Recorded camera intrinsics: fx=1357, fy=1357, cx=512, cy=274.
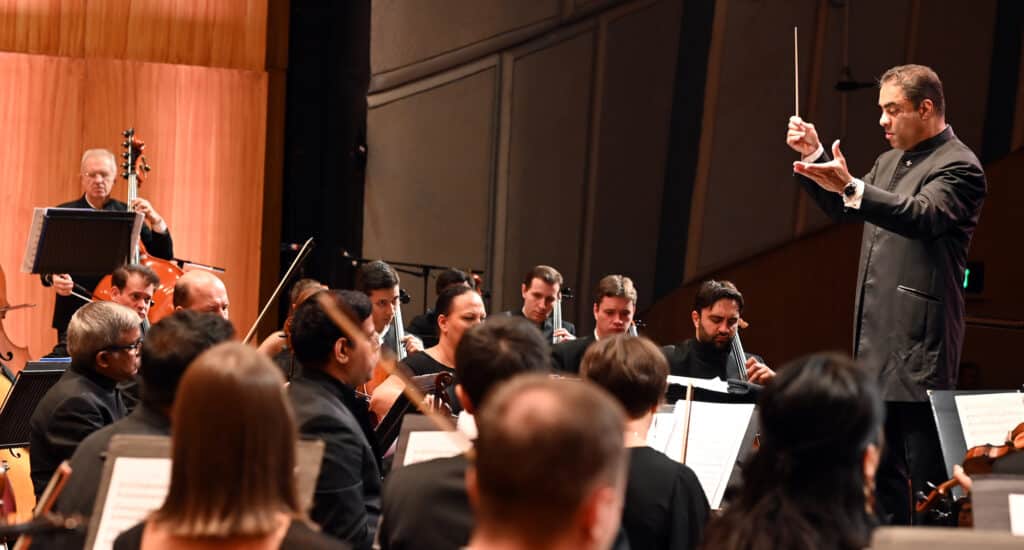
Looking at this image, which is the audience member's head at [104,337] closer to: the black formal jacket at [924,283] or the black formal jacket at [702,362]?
the black formal jacket at [924,283]

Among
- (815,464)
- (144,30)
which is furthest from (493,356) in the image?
(144,30)

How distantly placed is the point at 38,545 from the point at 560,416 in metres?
1.96

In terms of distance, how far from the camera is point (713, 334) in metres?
6.23

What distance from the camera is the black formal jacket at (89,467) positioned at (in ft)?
9.53

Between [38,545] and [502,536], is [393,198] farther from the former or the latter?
[502,536]

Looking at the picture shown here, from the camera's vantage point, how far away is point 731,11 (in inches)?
331

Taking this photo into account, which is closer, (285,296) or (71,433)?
(71,433)

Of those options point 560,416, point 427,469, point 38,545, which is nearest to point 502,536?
point 560,416

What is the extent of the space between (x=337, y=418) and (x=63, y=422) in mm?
1059

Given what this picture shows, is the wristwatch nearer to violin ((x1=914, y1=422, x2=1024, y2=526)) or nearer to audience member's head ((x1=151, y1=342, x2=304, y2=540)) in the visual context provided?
violin ((x1=914, y1=422, x2=1024, y2=526))

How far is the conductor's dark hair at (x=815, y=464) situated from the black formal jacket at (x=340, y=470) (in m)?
1.22

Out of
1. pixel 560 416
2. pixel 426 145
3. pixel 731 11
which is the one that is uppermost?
pixel 731 11

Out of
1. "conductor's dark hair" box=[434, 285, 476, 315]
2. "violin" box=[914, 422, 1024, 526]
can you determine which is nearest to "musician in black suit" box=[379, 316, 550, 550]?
"violin" box=[914, 422, 1024, 526]

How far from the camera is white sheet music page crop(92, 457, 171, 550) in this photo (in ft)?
8.38
